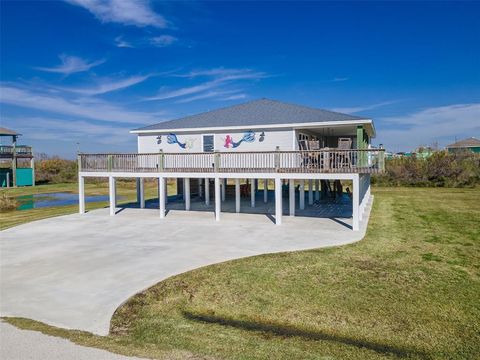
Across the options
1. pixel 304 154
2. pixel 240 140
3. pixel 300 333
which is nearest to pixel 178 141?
pixel 240 140

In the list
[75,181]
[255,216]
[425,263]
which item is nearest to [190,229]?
[255,216]

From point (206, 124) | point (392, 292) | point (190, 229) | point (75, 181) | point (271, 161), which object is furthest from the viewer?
point (75, 181)

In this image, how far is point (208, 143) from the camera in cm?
1881

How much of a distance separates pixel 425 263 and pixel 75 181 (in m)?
44.2

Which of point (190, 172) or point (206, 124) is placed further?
point (206, 124)

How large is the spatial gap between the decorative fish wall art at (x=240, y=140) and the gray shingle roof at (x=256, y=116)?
49cm

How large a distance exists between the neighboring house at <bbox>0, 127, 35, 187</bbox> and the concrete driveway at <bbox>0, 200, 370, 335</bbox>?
27968mm

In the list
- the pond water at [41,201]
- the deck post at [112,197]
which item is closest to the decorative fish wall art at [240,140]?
the deck post at [112,197]

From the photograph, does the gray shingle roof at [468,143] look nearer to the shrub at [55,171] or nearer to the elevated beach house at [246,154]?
the elevated beach house at [246,154]

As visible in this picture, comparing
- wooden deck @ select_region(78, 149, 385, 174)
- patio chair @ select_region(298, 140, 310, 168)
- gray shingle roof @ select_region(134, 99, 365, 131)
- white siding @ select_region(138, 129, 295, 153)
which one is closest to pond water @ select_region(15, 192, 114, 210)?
wooden deck @ select_region(78, 149, 385, 174)

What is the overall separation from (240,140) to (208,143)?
5.81ft

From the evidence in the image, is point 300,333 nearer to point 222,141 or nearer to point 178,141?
point 222,141

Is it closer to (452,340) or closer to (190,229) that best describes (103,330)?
(452,340)

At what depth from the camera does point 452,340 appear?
575 centimetres
